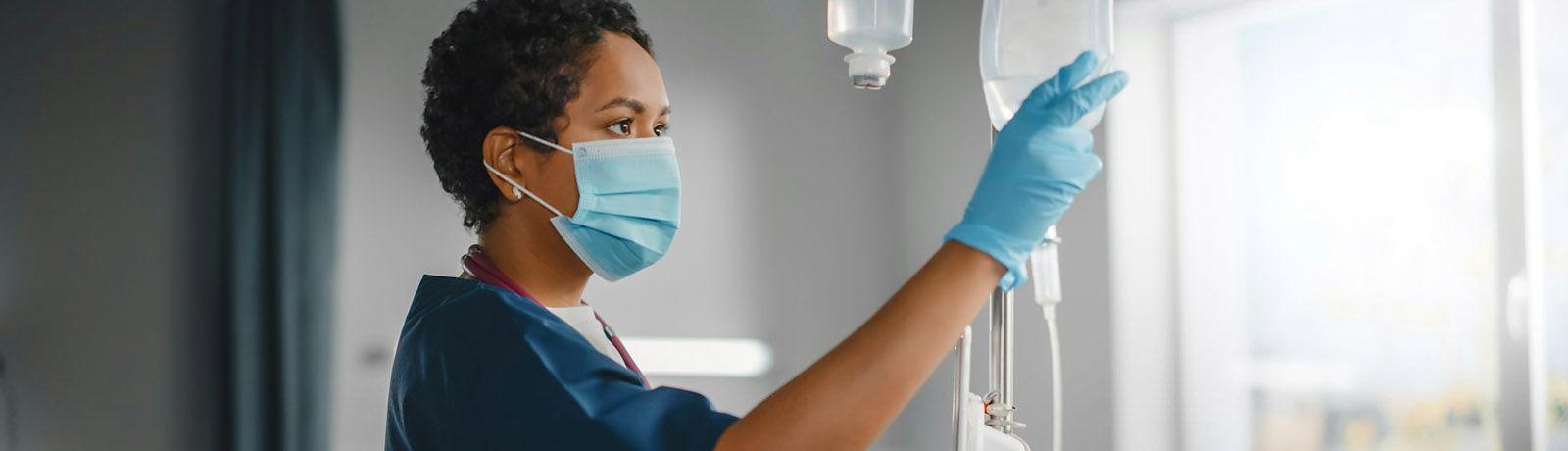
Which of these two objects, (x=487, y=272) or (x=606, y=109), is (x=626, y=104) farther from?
(x=487, y=272)

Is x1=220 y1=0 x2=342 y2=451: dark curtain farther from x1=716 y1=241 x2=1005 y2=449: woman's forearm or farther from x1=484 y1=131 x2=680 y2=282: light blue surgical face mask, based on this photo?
x1=716 y1=241 x2=1005 y2=449: woman's forearm

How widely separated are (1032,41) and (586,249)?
0.46 m

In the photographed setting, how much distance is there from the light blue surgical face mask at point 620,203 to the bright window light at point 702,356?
1354mm

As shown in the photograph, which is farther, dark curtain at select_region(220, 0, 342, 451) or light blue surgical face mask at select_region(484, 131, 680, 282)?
dark curtain at select_region(220, 0, 342, 451)

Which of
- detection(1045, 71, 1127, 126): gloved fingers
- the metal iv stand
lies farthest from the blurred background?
detection(1045, 71, 1127, 126): gloved fingers

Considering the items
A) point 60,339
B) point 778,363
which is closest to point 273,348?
point 60,339

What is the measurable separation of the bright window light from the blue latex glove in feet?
5.65

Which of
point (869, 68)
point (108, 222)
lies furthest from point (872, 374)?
point (108, 222)

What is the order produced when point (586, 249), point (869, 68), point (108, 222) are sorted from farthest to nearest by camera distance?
point (108, 222)
point (586, 249)
point (869, 68)

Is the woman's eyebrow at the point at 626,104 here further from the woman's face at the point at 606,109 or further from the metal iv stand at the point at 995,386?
the metal iv stand at the point at 995,386

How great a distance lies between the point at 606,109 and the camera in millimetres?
882

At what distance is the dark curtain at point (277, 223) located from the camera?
192 cm

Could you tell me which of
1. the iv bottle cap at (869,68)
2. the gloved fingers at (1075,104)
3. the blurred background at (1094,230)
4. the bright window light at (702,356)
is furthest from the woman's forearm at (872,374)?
the bright window light at (702,356)

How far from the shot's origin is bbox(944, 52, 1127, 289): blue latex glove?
0.67 meters
